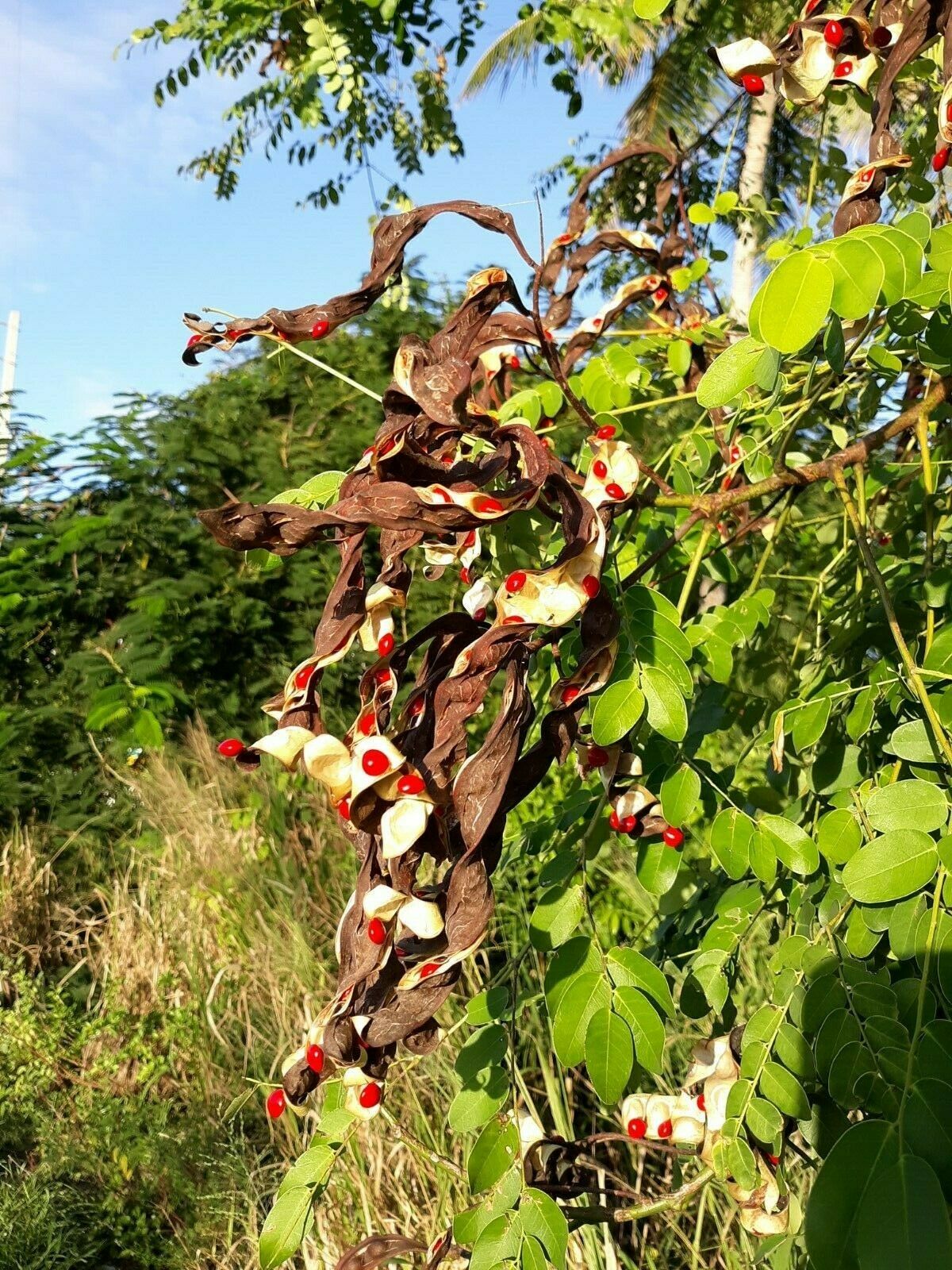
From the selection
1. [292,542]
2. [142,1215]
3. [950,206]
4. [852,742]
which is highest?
[950,206]

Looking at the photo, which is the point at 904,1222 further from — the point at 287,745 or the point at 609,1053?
the point at 287,745

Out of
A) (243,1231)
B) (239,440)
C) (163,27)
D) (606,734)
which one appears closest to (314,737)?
(606,734)

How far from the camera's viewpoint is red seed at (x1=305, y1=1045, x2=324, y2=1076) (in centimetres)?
73

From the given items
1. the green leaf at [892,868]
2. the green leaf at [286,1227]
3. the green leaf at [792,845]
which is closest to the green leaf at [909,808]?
the green leaf at [892,868]

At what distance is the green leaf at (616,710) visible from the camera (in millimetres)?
824

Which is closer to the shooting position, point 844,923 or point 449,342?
point 449,342

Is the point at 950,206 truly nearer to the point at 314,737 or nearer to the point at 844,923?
the point at 844,923

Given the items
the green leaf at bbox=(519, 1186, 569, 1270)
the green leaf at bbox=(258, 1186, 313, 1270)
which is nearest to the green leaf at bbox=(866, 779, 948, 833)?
the green leaf at bbox=(519, 1186, 569, 1270)

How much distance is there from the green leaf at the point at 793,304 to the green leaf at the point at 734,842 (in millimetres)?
477

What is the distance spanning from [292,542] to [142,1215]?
2559 mm

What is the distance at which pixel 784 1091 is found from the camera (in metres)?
0.87

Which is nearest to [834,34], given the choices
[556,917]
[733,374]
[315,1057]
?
[733,374]

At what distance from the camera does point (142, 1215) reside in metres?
2.59

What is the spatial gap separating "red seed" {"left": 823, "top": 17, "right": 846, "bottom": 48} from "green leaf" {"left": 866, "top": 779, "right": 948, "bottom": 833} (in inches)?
25.3
